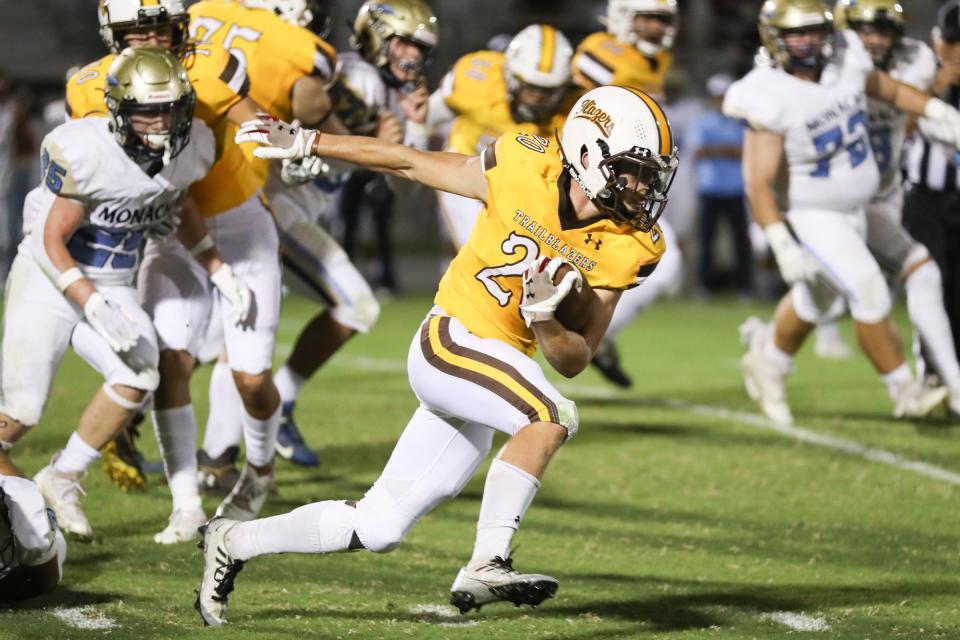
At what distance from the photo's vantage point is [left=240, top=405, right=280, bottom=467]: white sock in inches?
211

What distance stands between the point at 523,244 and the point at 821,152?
342cm

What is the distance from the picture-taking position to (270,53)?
5.61 m

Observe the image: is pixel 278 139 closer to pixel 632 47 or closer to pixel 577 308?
pixel 577 308

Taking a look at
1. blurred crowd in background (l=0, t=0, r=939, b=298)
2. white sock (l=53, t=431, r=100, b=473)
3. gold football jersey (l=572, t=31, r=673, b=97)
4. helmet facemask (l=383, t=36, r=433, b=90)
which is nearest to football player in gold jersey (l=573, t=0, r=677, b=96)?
gold football jersey (l=572, t=31, r=673, b=97)

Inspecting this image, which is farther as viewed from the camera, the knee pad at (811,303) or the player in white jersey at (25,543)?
the knee pad at (811,303)

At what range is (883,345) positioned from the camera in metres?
7.06

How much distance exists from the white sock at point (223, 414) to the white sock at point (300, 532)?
185cm

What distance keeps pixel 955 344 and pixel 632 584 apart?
13.2 ft

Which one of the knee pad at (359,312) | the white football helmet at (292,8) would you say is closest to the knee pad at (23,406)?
the knee pad at (359,312)

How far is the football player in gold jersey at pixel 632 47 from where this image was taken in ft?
24.7

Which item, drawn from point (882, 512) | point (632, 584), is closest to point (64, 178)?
point (632, 584)

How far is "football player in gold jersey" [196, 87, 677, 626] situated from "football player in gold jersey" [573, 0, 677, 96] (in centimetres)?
354

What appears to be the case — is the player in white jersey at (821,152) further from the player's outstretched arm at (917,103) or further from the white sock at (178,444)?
the white sock at (178,444)

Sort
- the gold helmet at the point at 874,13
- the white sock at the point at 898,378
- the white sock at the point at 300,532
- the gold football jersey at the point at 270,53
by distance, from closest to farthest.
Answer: the white sock at the point at 300,532 → the gold football jersey at the point at 270,53 → the white sock at the point at 898,378 → the gold helmet at the point at 874,13
